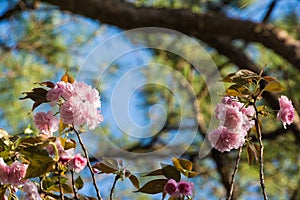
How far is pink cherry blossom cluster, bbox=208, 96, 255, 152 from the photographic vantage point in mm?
717

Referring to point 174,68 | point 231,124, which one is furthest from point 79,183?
point 174,68

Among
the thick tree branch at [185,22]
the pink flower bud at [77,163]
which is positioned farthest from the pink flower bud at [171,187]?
the thick tree branch at [185,22]

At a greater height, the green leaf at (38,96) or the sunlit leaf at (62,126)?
the green leaf at (38,96)

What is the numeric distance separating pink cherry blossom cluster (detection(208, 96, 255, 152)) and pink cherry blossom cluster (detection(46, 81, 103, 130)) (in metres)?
0.15

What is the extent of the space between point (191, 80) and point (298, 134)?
0.42m

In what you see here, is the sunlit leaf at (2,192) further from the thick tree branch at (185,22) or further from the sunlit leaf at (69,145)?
the thick tree branch at (185,22)

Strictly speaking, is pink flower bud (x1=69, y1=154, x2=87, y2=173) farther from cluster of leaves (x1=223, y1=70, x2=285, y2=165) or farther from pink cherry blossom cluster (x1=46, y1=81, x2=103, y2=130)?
cluster of leaves (x1=223, y1=70, x2=285, y2=165)

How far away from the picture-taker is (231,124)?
2.36 feet

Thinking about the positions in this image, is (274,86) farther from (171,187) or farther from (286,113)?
(171,187)

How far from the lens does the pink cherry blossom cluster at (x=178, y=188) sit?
701 mm

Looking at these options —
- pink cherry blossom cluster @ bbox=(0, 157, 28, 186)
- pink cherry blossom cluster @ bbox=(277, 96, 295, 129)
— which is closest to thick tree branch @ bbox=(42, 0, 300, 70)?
pink cherry blossom cluster @ bbox=(277, 96, 295, 129)

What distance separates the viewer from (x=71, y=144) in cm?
70

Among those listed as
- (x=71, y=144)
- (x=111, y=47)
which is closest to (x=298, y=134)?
(x=111, y=47)

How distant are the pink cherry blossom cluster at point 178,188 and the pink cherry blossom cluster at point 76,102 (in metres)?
0.11
